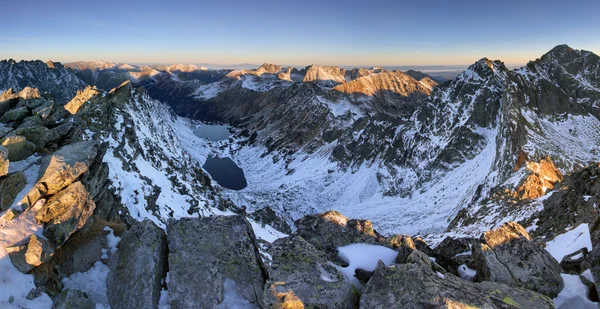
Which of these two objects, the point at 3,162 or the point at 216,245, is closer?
the point at 3,162

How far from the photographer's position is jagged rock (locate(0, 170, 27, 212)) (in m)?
13.6

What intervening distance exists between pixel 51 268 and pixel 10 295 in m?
1.58

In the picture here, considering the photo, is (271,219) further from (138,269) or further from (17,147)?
(138,269)

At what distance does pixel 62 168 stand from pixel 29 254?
424 cm

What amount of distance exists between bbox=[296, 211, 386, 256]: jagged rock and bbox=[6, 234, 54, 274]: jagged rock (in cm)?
1168

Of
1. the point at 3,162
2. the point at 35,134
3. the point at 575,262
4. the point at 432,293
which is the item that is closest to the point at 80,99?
the point at 35,134

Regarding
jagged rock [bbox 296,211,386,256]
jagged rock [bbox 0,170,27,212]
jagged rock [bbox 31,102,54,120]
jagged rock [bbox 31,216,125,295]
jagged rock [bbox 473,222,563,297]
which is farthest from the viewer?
jagged rock [bbox 31,102,54,120]

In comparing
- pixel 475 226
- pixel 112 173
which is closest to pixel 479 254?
pixel 112 173

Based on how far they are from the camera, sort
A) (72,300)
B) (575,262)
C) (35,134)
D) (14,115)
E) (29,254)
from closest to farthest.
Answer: (72,300) < (29,254) < (575,262) < (35,134) < (14,115)

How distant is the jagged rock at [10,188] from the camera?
44.7 ft

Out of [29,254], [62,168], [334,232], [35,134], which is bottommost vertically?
[334,232]

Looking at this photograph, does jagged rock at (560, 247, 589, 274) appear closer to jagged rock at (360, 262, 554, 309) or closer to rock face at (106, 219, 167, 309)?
jagged rock at (360, 262, 554, 309)

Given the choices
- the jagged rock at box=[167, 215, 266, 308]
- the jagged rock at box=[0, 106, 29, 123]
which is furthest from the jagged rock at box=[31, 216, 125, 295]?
the jagged rock at box=[0, 106, 29, 123]

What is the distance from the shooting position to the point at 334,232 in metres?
17.7
